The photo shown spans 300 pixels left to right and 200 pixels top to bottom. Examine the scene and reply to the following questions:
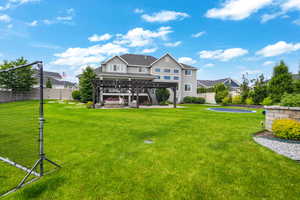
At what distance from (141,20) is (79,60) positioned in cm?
1583

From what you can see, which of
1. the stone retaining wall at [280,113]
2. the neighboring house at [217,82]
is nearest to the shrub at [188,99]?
the neighboring house at [217,82]

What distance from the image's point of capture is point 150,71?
26031 mm

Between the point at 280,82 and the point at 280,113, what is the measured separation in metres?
14.7

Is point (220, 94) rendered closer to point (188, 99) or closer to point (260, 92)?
point (260, 92)

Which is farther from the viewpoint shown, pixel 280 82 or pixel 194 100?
pixel 194 100

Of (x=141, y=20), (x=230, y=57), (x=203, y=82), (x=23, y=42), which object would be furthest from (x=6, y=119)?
(x=203, y=82)

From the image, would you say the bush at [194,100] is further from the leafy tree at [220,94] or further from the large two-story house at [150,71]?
the leafy tree at [220,94]

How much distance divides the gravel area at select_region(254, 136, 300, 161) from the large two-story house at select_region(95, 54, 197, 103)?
17.7m

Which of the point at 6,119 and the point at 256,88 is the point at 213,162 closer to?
the point at 6,119

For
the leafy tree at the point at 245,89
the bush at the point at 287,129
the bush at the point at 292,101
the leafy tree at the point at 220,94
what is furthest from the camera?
the leafy tree at the point at 220,94

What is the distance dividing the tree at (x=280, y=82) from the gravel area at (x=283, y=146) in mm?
14716

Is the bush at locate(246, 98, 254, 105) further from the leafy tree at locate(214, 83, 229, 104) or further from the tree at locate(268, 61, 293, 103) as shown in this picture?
the leafy tree at locate(214, 83, 229, 104)

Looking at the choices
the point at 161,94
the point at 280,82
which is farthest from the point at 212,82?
the point at 280,82

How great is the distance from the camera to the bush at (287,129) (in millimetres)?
4969
